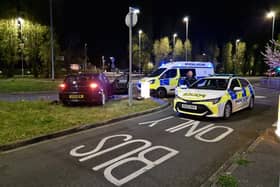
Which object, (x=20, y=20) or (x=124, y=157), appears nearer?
(x=124, y=157)

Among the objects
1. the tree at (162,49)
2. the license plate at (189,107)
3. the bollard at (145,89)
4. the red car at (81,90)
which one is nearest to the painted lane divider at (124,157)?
the license plate at (189,107)

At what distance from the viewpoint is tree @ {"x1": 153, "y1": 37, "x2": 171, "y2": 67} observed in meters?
39.1

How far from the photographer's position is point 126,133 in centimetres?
638

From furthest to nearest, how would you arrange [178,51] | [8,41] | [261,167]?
1. [178,51]
2. [8,41]
3. [261,167]

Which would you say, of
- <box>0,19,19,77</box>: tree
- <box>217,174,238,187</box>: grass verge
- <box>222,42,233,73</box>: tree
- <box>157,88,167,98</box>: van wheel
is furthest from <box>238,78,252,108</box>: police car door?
<box>222,42,233,73</box>: tree

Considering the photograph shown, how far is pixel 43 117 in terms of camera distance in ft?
25.2

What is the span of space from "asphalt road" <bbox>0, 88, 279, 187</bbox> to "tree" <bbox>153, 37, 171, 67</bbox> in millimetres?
32627

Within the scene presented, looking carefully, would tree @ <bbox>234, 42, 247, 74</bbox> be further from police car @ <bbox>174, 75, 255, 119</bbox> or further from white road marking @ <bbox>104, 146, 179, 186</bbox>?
white road marking @ <bbox>104, 146, 179, 186</bbox>

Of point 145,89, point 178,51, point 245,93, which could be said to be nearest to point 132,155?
point 245,93

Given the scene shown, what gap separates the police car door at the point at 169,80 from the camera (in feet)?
46.2

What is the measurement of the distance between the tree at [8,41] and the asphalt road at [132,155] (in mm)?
28443

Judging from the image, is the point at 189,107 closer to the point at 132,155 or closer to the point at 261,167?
the point at 132,155

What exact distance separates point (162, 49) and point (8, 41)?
2198cm

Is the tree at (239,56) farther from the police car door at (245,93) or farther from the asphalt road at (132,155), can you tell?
the asphalt road at (132,155)
